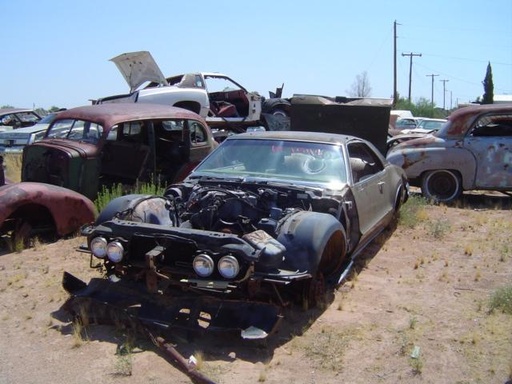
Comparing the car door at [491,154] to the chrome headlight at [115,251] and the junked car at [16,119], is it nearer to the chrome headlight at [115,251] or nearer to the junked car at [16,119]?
the chrome headlight at [115,251]

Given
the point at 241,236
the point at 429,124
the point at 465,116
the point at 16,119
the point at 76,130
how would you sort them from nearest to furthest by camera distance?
the point at 241,236
the point at 76,130
the point at 465,116
the point at 16,119
the point at 429,124

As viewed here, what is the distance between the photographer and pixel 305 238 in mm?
4484

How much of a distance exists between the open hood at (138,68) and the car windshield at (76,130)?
5719 millimetres

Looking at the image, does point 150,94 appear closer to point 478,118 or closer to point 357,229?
point 478,118

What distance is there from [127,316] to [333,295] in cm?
197

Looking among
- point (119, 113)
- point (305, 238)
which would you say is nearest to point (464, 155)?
point (119, 113)

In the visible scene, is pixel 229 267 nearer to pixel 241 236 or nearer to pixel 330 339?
pixel 241 236

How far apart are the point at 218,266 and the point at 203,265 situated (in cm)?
11

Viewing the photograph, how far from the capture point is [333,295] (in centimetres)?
535

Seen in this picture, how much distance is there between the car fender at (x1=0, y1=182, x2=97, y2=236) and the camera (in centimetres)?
655

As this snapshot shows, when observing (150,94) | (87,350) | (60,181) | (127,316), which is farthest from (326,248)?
(150,94)

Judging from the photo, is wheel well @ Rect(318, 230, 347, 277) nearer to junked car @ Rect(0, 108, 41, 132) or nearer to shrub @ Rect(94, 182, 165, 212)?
shrub @ Rect(94, 182, 165, 212)

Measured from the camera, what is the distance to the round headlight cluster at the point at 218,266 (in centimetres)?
409

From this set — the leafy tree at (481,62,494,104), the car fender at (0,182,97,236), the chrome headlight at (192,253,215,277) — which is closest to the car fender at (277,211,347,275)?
the chrome headlight at (192,253,215,277)
